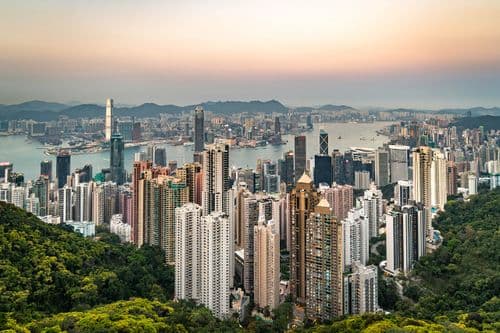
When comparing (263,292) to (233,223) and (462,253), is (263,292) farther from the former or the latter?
(462,253)

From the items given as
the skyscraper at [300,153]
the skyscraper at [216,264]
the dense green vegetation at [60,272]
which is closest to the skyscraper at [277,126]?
the skyscraper at [300,153]

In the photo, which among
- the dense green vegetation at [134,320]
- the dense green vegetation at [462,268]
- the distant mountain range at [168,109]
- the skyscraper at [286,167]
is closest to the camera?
the dense green vegetation at [134,320]

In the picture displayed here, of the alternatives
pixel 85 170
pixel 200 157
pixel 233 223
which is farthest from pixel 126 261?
pixel 85 170

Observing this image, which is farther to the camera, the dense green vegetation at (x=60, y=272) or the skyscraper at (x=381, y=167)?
the skyscraper at (x=381, y=167)

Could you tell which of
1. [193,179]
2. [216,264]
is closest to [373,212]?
[193,179]

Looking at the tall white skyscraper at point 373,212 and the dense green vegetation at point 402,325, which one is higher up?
the tall white skyscraper at point 373,212

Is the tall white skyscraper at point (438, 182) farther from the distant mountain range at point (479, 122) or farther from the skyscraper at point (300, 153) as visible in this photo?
the skyscraper at point (300, 153)

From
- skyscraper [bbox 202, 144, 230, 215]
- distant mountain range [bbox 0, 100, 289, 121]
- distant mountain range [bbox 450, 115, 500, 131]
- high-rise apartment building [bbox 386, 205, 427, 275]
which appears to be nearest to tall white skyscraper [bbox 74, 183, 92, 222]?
distant mountain range [bbox 0, 100, 289, 121]

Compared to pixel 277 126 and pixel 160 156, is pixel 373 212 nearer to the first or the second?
pixel 277 126
